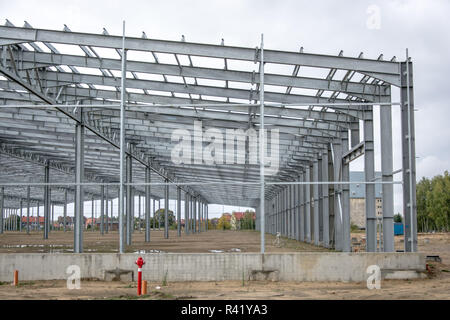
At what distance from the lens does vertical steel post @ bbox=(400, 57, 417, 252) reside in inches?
622

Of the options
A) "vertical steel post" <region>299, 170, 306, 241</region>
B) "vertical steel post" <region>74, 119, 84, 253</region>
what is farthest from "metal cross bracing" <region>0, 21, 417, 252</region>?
"vertical steel post" <region>74, 119, 84, 253</region>

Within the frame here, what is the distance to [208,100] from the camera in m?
22.5

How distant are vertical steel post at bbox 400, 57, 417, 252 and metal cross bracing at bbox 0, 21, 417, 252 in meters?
0.03

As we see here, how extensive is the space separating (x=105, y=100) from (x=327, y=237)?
45.9ft

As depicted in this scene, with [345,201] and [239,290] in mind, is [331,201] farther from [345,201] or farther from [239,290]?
[239,290]

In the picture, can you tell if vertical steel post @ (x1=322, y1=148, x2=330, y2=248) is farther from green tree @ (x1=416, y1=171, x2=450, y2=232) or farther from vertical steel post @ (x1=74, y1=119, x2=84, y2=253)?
green tree @ (x1=416, y1=171, x2=450, y2=232)

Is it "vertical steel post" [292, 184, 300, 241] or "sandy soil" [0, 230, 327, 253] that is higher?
"vertical steel post" [292, 184, 300, 241]

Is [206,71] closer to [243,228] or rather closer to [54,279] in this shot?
[54,279]

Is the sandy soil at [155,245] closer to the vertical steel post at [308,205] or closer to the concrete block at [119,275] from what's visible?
the vertical steel post at [308,205]

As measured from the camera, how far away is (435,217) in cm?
7662

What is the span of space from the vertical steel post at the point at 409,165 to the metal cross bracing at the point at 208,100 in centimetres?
3

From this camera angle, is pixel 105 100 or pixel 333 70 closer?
pixel 333 70
